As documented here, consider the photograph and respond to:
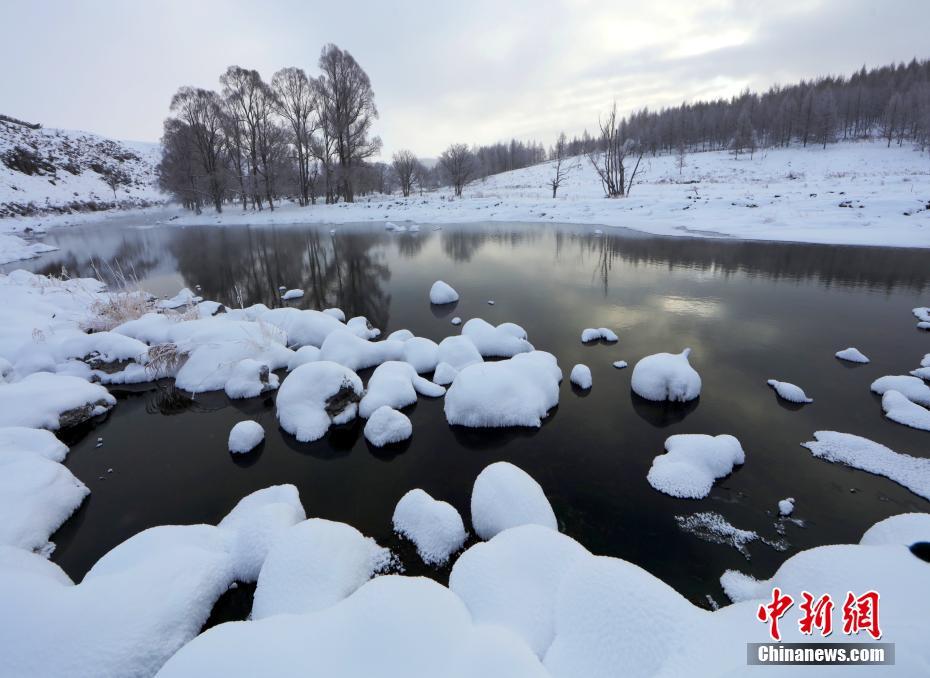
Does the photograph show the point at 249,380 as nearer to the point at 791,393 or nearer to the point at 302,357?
the point at 302,357

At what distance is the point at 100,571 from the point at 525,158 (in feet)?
379

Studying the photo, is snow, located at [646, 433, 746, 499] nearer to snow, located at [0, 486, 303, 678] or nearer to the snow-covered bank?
snow, located at [0, 486, 303, 678]

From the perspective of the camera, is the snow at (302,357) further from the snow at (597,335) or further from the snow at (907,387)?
the snow at (907,387)

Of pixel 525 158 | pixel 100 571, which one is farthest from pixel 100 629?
pixel 525 158

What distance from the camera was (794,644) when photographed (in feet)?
7.33

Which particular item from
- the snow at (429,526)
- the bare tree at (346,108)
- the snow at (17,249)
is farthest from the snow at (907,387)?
the bare tree at (346,108)

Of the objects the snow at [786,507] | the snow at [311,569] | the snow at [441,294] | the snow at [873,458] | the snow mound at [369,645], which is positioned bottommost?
the snow at [786,507]

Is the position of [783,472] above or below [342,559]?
below

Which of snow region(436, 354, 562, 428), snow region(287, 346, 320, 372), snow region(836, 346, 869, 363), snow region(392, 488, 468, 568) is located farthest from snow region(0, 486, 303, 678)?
snow region(836, 346, 869, 363)

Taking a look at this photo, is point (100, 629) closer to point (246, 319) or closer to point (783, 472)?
point (783, 472)

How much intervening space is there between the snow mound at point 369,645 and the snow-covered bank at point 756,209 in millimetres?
23315

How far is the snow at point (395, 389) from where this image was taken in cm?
650

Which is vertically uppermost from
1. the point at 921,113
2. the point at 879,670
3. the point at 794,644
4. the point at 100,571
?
the point at 921,113

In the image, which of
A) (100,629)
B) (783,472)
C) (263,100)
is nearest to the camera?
(100,629)
